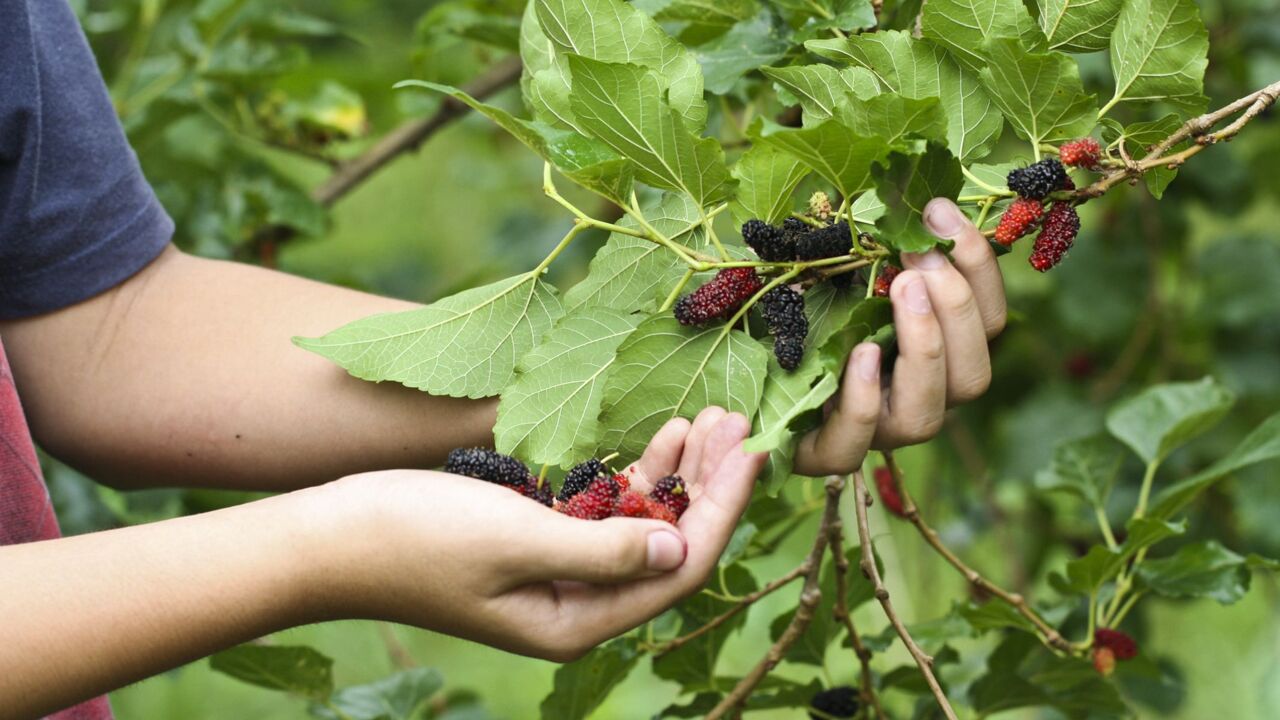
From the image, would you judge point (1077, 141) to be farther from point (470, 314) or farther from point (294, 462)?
point (294, 462)

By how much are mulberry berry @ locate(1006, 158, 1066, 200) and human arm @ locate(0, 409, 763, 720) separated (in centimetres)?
20

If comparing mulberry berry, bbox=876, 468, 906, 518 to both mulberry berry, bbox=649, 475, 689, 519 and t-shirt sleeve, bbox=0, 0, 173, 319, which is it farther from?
t-shirt sleeve, bbox=0, 0, 173, 319

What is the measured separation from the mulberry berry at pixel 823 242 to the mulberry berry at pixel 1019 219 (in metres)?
0.08

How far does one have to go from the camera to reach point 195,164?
61.5 inches

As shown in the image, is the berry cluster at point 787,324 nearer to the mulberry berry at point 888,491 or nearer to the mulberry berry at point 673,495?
the mulberry berry at point 673,495

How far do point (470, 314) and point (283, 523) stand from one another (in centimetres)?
18

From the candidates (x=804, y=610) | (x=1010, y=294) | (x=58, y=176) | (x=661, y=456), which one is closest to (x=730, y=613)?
(x=804, y=610)

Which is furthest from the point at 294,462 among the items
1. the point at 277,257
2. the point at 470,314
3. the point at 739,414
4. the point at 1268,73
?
the point at 1268,73

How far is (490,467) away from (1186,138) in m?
0.42

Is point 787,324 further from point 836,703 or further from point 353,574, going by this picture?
point 836,703

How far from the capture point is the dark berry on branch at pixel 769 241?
0.72 meters

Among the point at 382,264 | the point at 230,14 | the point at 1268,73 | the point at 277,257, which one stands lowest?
the point at 382,264

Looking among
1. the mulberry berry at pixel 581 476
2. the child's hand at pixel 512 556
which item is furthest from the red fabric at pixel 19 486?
the mulberry berry at pixel 581 476

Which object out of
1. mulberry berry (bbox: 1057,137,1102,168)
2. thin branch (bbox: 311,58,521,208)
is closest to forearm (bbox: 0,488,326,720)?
mulberry berry (bbox: 1057,137,1102,168)
